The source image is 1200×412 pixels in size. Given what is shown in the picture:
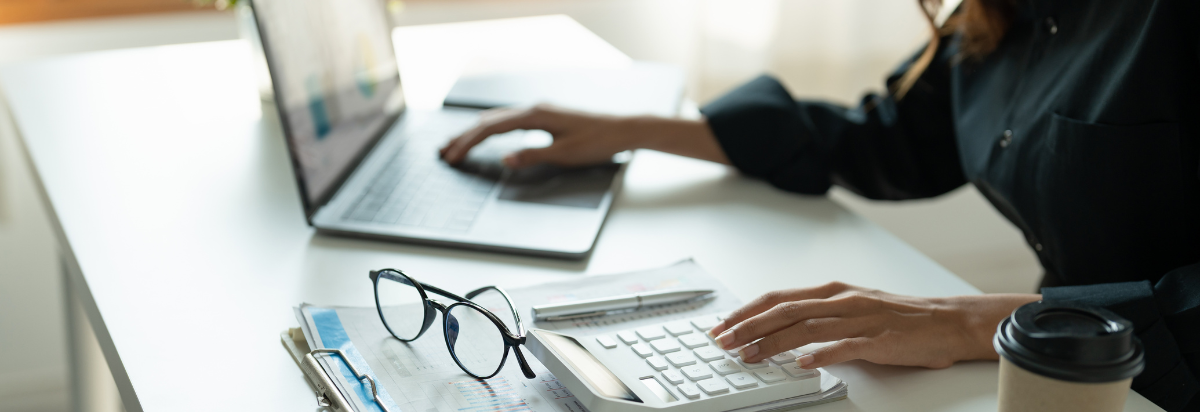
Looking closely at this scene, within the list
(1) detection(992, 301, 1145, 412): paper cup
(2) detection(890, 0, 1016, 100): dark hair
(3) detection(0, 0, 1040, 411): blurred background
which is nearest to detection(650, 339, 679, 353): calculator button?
(1) detection(992, 301, 1145, 412): paper cup

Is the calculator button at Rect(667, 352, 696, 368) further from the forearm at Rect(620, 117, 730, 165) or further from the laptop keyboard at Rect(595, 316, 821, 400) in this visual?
the forearm at Rect(620, 117, 730, 165)

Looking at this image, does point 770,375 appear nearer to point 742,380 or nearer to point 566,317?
point 742,380

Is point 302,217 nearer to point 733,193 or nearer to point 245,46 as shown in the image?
point 733,193

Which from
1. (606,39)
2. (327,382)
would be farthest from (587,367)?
(606,39)

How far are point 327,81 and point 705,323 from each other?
0.48 metres

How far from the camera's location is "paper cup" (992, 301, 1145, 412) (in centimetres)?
41

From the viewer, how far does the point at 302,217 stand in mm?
863

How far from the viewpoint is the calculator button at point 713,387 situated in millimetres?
538

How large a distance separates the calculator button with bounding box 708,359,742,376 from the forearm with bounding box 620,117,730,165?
45 cm

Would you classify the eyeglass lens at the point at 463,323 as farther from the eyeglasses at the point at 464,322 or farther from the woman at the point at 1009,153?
the woman at the point at 1009,153

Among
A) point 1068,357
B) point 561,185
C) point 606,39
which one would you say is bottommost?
point 606,39

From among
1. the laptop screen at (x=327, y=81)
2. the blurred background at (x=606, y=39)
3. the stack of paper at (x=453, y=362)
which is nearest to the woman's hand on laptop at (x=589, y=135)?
the laptop screen at (x=327, y=81)

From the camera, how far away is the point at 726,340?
0.58 meters

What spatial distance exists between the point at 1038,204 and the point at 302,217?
0.69 meters
